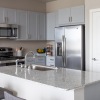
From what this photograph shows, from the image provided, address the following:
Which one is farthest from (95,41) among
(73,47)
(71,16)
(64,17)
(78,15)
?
(64,17)

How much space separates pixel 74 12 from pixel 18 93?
3.15m

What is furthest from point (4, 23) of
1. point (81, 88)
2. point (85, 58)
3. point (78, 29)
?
point (81, 88)

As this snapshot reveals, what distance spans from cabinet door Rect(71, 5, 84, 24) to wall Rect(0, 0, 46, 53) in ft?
5.08

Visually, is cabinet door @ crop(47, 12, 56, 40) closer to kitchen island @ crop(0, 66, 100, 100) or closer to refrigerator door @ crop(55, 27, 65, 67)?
refrigerator door @ crop(55, 27, 65, 67)

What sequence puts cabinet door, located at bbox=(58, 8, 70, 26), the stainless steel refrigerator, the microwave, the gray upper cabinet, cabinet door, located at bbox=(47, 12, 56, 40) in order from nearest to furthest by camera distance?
the stainless steel refrigerator
the gray upper cabinet
the microwave
cabinet door, located at bbox=(58, 8, 70, 26)
cabinet door, located at bbox=(47, 12, 56, 40)

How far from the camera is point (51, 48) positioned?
6555 mm

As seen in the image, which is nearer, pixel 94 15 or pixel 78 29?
pixel 94 15

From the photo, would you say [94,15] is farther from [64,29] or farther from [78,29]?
[64,29]

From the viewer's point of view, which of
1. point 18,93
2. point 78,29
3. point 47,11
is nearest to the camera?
point 18,93

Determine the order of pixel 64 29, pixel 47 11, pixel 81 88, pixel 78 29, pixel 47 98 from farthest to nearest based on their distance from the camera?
pixel 47 11
pixel 64 29
pixel 78 29
pixel 47 98
pixel 81 88

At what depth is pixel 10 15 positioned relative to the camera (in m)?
5.54

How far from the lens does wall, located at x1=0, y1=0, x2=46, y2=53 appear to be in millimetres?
5721

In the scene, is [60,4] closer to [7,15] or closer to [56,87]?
[7,15]

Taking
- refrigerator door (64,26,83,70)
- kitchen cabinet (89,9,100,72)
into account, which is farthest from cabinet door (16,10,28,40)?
kitchen cabinet (89,9,100,72)
